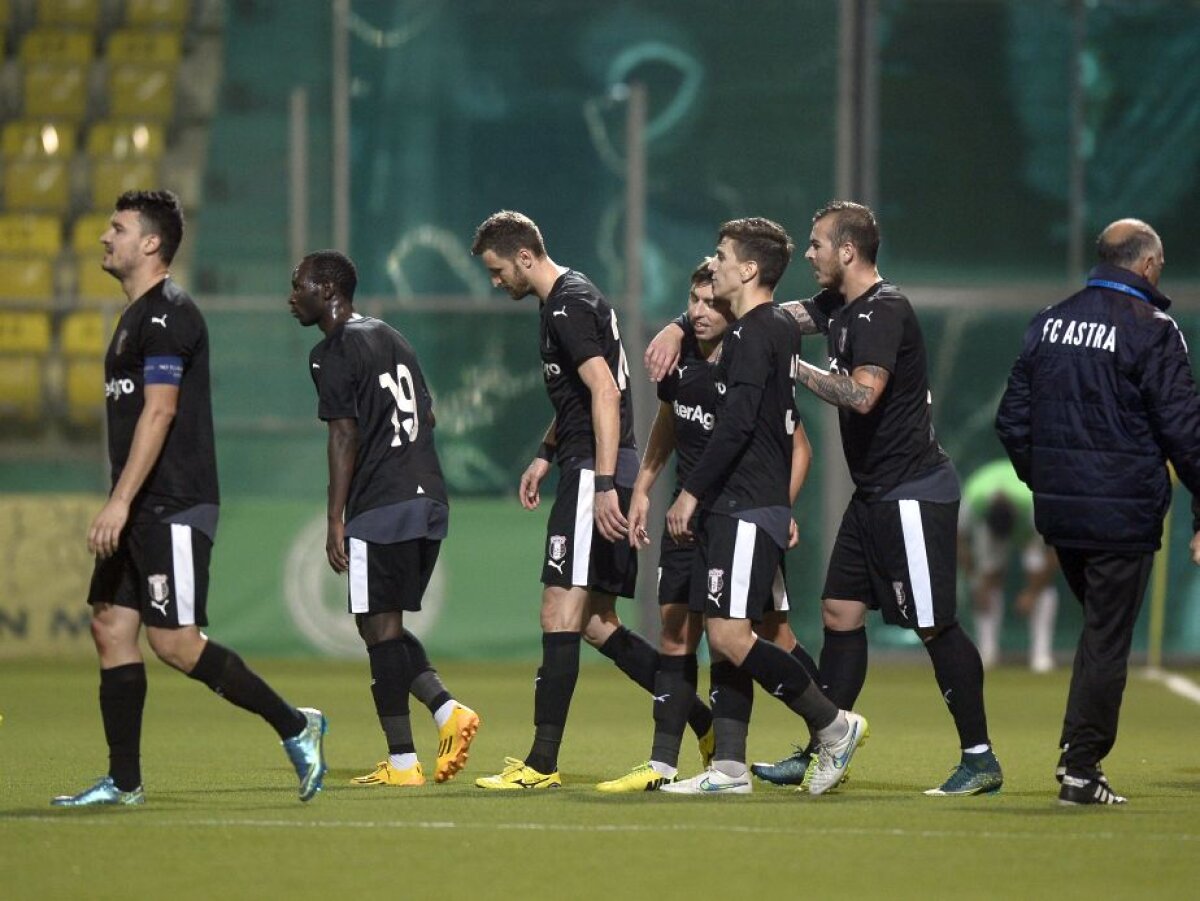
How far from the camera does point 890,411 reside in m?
7.54

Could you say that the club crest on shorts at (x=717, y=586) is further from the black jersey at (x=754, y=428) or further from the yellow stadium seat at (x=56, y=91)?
the yellow stadium seat at (x=56, y=91)

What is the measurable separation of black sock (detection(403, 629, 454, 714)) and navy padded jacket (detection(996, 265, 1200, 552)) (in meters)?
2.26

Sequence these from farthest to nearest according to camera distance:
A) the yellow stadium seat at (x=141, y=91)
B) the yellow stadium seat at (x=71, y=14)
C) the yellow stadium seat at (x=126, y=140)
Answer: the yellow stadium seat at (x=71, y=14) → the yellow stadium seat at (x=141, y=91) → the yellow stadium seat at (x=126, y=140)

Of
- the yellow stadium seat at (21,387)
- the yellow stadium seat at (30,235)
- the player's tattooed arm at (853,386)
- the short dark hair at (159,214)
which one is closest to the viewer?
the short dark hair at (159,214)

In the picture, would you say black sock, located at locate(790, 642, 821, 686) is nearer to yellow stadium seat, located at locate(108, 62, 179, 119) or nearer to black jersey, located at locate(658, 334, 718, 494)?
black jersey, located at locate(658, 334, 718, 494)

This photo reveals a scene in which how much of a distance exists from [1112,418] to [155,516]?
311 cm

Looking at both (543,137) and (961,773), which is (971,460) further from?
(961,773)

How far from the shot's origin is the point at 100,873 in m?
5.71

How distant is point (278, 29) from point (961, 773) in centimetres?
1145

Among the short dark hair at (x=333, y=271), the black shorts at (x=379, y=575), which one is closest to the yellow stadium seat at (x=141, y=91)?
the short dark hair at (x=333, y=271)

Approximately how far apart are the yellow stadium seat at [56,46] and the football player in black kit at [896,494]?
12.6m

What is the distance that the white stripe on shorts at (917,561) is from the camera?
7.42 meters

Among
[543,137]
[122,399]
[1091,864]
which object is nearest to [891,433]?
[1091,864]

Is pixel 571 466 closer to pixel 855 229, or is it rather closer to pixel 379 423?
pixel 379 423
